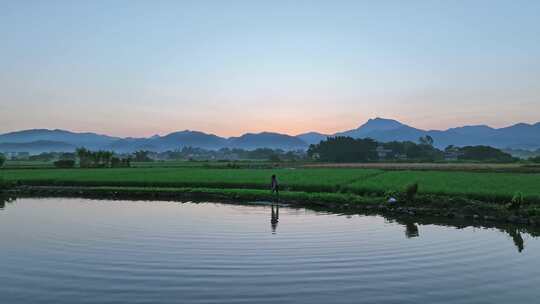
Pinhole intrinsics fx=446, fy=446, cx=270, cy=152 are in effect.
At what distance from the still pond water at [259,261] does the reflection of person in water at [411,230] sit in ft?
0.24

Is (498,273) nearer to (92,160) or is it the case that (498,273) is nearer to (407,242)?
(407,242)

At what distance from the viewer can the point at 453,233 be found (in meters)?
16.7

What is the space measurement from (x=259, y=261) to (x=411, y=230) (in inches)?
316

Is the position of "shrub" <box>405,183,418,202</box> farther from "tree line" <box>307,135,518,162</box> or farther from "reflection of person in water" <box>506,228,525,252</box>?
"tree line" <box>307,135,518,162</box>

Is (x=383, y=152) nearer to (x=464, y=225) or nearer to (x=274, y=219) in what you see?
(x=464, y=225)

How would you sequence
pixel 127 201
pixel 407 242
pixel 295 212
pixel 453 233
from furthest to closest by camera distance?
pixel 127 201, pixel 295 212, pixel 453 233, pixel 407 242

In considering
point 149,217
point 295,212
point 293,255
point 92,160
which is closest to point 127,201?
point 149,217

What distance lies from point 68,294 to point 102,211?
14.1 m

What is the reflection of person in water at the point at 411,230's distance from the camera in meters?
16.0

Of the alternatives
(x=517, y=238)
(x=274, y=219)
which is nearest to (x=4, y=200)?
(x=274, y=219)

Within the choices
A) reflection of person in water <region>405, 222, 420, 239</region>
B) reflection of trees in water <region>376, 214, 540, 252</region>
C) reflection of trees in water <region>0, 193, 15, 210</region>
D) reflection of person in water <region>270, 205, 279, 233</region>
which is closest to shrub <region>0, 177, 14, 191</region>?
reflection of trees in water <region>0, 193, 15, 210</region>

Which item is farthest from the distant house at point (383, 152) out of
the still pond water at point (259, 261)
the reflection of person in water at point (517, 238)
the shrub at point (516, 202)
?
the still pond water at point (259, 261)

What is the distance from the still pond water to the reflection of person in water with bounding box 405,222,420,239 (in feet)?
0.24

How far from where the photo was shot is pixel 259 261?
11.5 metres
